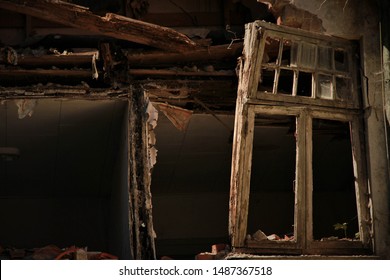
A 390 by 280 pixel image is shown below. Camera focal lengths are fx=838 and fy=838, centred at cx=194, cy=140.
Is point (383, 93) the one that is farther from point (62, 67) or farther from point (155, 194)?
point (155, 194)

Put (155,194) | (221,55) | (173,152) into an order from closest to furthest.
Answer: (221,55), (173,152), (155,194)

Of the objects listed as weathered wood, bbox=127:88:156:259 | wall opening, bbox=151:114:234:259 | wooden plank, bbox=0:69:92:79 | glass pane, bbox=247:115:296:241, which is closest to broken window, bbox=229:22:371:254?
weathered wood, bbox=127:88:156:259

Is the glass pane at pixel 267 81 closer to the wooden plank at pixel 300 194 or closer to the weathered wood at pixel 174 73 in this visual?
the weathered wood at pixel 174 73

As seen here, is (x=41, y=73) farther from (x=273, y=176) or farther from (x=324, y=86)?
(x=273, y=176)

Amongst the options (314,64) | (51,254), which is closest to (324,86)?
(314,64)

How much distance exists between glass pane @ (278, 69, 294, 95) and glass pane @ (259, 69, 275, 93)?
14 cm

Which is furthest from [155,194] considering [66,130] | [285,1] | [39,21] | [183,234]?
[285,1]

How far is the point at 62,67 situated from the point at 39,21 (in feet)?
3.96

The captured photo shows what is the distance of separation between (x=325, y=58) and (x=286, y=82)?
1048 mm

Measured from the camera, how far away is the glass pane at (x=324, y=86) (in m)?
10.9

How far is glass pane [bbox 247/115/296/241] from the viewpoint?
1362 centimetres

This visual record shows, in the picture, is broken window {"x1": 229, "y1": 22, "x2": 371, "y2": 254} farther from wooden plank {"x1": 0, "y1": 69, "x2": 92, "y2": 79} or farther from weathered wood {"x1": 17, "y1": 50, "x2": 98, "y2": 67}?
wooden plank {"x1": 0, "y1": 69, "x2": 92, "y2": 79}

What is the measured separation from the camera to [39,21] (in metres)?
12.2

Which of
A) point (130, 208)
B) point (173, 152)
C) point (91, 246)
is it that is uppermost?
point (173, 152)
